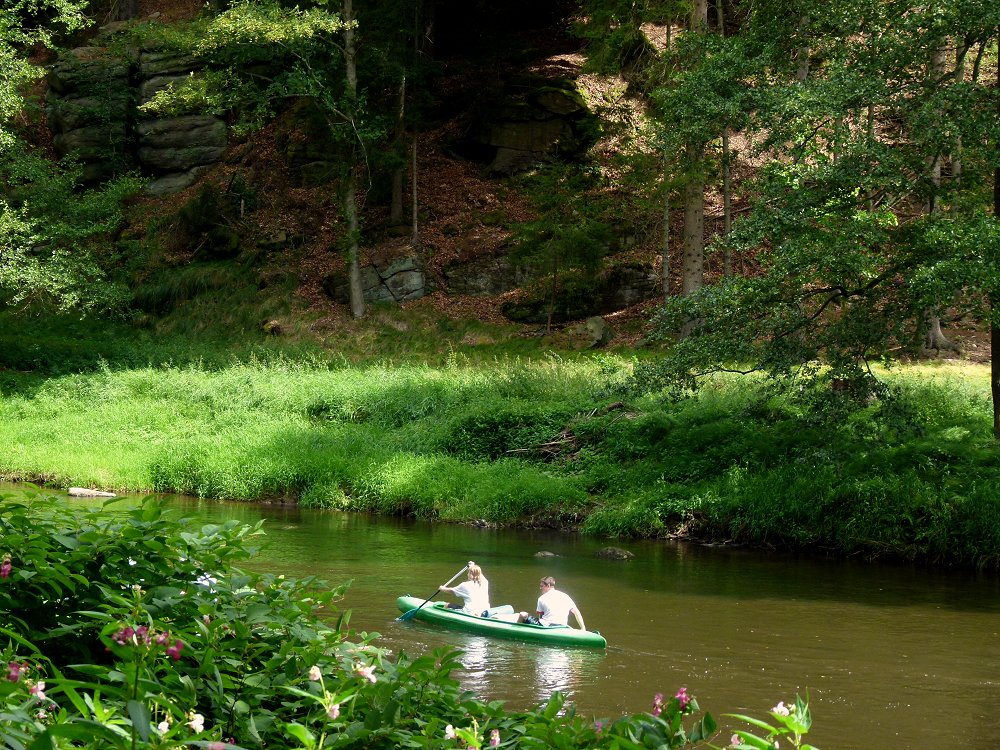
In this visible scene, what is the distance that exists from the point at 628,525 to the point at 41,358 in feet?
58.6

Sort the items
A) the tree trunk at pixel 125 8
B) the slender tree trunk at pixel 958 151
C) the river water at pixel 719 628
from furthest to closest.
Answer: the tree trunk at pixel 125 8 → the slender tree trunk at pixel 958 151 → the river water at pixel 719 628

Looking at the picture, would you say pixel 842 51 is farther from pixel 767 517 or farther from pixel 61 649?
pixel 61 649

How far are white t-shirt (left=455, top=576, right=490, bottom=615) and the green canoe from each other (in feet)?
0.57

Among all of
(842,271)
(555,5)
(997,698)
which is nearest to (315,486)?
(842,271)

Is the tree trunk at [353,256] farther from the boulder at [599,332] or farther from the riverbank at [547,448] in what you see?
the boulder at [599,332]

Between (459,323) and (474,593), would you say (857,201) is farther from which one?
(459,323)

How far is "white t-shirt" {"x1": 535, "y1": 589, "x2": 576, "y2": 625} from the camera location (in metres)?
11.4

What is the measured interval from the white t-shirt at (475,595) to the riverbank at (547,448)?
222 inches

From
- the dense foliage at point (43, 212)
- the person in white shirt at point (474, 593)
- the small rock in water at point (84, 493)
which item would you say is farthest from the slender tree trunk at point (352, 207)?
the person in white shirt at point (474, 593)

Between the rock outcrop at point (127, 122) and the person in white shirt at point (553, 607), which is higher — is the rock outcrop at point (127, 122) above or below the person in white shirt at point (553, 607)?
above

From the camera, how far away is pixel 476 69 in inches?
1388

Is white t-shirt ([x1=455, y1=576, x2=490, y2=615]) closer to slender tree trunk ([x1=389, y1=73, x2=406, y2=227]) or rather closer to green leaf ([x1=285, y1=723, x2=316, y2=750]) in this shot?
green leaf ([x1=285, y1=723, x2=316, y2=750])

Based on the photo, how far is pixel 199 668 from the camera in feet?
9.68

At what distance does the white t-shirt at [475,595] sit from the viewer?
12047 millimetres
